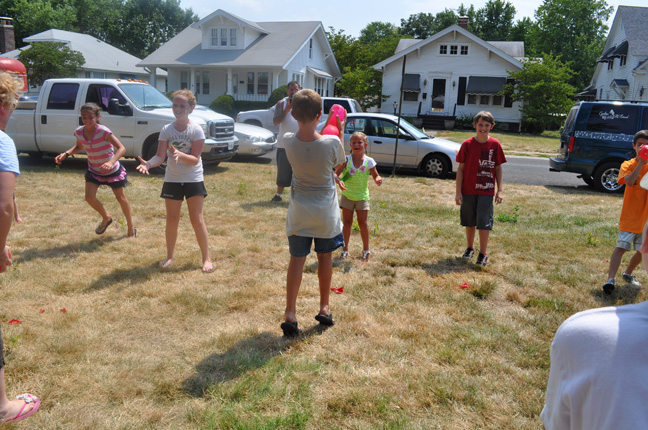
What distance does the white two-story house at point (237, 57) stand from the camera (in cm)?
3275

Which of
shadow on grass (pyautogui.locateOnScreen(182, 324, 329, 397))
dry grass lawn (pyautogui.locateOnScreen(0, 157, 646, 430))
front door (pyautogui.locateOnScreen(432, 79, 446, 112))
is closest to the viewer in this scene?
dry grass lawn (pyautogui.locateOnScreen(0, 157, 646, 430))

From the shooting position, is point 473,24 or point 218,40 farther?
point 473,24

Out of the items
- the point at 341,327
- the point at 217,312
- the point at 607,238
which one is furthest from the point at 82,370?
the point at 607,238

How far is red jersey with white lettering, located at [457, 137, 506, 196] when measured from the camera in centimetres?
594

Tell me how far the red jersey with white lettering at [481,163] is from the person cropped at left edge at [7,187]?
4570 millimetres

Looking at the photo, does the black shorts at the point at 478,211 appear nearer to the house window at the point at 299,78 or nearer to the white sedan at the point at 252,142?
the white sedan at the point at 252,142

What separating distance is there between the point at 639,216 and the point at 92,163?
630 centimetres

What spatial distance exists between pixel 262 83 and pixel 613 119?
25.5 meters

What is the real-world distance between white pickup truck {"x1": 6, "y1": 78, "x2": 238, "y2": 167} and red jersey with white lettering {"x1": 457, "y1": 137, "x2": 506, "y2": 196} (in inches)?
285

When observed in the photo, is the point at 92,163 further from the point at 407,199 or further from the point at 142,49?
the point at 142,49

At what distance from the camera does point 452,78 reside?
35.4 m

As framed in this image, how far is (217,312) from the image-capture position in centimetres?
460

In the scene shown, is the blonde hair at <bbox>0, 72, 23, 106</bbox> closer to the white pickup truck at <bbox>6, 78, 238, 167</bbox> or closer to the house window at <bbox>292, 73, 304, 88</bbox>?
the white pickup truck at <bbox>6, 78, 238, 167</bbox>

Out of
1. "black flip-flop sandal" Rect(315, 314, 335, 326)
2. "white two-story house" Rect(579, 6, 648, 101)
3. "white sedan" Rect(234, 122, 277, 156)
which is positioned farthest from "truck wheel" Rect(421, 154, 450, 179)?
"white two-story house" Rect(579, 6, 648, 101)
